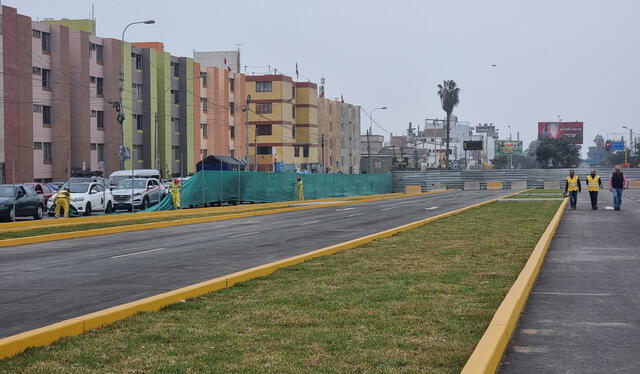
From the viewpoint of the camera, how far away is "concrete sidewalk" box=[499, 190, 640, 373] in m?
7.04

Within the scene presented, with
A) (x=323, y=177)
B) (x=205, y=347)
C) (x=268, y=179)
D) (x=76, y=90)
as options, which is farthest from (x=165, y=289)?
(x=76, y=90)

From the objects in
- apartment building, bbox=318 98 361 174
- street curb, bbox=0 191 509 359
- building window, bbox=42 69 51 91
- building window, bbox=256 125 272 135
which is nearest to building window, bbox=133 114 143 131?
building window, bbox=42 69 51 91

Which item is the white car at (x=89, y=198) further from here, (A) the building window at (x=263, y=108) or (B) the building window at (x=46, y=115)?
(A) the building window at (x=263, y=108)

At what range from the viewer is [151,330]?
25.6ft

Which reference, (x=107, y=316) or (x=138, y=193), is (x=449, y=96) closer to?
(x=138, y=193)

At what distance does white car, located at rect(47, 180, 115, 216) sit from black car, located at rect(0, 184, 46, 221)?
4009 millimetres

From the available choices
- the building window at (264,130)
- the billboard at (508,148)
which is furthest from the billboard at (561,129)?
the building window at (264,130)

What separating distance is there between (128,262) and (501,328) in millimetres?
9264

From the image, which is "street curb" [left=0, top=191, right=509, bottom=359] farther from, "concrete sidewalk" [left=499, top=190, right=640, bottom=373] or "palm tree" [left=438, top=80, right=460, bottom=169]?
"palm tree" [left=438, top=80, right=460, bottom=169]

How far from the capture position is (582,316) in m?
9.24

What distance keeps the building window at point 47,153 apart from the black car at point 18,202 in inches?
1127

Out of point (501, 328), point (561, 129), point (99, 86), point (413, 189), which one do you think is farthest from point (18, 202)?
point (561, 129)

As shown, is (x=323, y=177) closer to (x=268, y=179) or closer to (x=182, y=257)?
(x=268, y=179)

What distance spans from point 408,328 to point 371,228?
1620 cm
